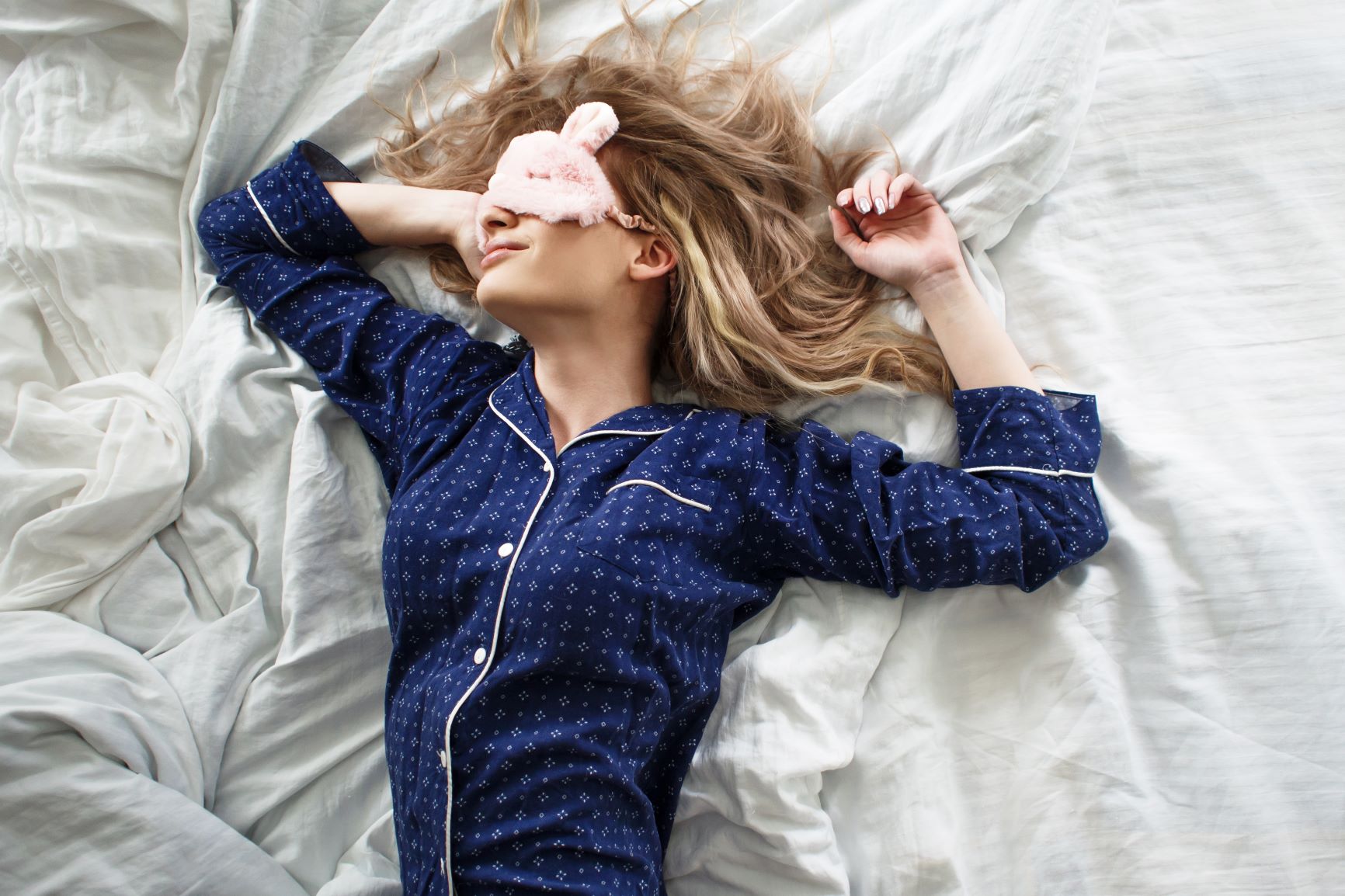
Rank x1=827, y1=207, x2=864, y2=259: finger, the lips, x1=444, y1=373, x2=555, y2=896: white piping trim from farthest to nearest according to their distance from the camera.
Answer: x1=827, y1=207, x2=864, y2=259: finger, the lips, x1=444, y1=373, x2=555, y2=896: white piping trim

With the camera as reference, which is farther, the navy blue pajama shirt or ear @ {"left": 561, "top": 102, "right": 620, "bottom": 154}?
ear @ {"left": 561, "top": 102, "right": 620, "bottom": 154}

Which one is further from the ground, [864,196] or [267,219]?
[267,219]

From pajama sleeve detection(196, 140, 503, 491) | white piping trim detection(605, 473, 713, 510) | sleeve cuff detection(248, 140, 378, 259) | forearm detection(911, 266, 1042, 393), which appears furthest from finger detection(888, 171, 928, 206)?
sleeve cuff detection(248, 140, 378, 259)

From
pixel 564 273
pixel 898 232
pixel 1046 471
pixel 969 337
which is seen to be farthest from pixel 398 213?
pixel 1046 471

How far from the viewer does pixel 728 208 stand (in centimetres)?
127

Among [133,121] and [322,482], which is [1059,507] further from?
[133,121]

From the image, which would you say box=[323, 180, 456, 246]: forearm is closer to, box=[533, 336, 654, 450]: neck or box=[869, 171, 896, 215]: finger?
box=[533, 336, 654, 450]: neck

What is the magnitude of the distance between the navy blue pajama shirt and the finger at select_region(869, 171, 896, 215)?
28cm

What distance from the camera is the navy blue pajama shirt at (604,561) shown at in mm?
1052

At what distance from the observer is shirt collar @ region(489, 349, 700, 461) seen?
1.19 metres

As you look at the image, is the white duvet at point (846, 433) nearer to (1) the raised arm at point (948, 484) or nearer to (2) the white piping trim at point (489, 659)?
(1) the raised arm at point (948, 484)

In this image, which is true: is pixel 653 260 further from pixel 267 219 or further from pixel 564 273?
pixel 267 219

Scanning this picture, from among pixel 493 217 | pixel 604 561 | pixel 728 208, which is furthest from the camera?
pixel 728 208

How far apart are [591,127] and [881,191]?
394 mm
